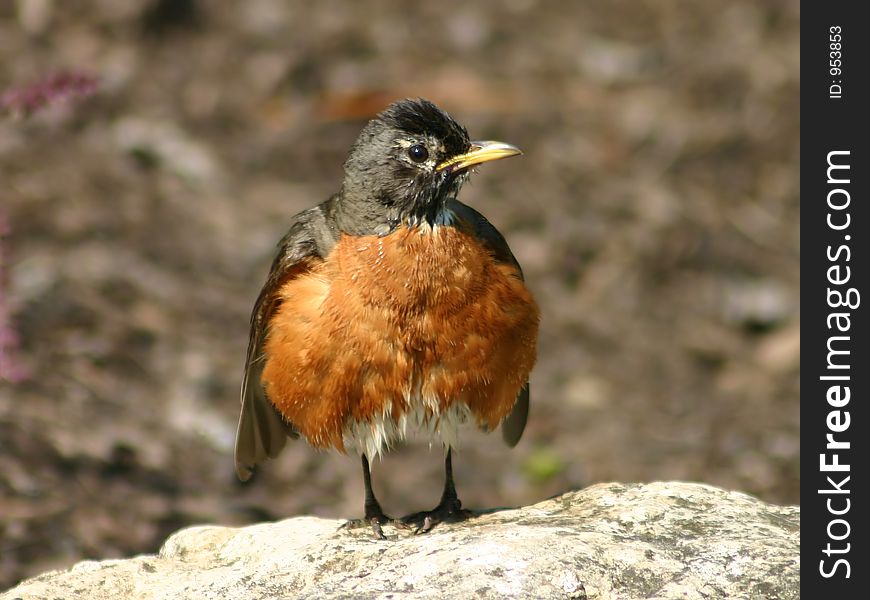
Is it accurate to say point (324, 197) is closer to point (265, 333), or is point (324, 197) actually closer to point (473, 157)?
point (265, 333)

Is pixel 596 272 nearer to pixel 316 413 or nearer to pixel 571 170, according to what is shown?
pixel 571 170

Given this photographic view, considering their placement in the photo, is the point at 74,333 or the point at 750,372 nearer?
the point at 74,333

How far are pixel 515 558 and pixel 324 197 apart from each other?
5.56m

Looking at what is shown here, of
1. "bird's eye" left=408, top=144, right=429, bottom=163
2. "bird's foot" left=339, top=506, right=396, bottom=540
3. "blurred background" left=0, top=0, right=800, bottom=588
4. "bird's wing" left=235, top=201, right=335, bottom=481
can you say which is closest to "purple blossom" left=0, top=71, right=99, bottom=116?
"blurred background" left=0, top=0, right=800, bottom=588

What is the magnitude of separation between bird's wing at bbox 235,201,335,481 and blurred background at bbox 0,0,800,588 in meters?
0.77

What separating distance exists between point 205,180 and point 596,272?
3.02m

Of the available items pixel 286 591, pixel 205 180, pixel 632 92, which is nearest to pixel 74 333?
pixel 205 180

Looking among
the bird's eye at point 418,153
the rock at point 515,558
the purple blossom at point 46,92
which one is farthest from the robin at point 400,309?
the purple blossom at point 46,92

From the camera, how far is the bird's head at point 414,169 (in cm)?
523

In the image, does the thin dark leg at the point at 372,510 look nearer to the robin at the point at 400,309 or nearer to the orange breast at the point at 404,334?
the robin at the point at 400,309

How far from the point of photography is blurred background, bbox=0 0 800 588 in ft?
22.7

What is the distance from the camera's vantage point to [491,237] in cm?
535

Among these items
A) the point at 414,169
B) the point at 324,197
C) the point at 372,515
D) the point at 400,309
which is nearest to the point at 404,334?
the point at 400,309

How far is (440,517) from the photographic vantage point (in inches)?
210
